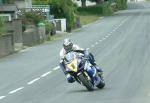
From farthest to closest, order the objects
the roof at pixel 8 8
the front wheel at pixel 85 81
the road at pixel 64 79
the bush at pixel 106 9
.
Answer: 1. the bush at pixel 106 9
2. the roof at pixel 8 8
3. the front wheel at pixel 85 81
4. the road at pixel 64 79

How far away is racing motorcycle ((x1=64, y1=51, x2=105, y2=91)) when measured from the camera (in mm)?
17141

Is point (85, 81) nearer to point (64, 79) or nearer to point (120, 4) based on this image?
point (64, 79)

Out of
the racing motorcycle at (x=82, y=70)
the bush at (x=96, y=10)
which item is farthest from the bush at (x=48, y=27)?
the bush at (x=96, y=10)

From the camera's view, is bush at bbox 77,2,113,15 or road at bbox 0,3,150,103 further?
bush at bbox 77,2,113,15

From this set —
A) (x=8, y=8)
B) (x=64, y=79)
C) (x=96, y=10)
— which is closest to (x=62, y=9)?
(x=8, y=8)

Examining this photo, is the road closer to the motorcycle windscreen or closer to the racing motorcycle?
the racing motorcycle

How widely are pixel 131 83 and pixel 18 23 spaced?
27.6 metres

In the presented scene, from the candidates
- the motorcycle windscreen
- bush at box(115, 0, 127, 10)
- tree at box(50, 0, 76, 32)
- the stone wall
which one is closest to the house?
tree at box(50, 0, 76, 32)

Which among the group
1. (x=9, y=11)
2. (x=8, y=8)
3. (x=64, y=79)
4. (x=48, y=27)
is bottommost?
(x=48, y=27)

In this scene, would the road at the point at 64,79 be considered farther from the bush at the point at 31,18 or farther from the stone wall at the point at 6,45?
the bush at the point at 31,18

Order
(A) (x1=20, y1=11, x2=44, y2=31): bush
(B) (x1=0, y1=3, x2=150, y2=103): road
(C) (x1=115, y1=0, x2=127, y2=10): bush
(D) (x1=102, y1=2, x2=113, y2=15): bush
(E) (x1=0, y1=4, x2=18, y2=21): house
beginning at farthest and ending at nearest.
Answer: (C) (x1=115, y1=0, x2=127, y2=10): bush
(D) (x1=102, y1=2, x2=113, y2=15): bush
(E) (x1=0, y1=4, x2=18, y2=21): house
(A) (x1=20, y1=11, x2=44, y2=31): bush
(B) (x1=0, y1=3, x2=150, y2=103): road

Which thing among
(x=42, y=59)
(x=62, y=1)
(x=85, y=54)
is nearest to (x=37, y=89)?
(x=85, y=54)

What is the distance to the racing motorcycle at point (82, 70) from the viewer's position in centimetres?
1714

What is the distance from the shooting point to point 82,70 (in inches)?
677
